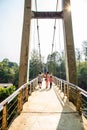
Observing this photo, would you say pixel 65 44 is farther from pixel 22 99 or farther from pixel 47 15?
pixel 22 99

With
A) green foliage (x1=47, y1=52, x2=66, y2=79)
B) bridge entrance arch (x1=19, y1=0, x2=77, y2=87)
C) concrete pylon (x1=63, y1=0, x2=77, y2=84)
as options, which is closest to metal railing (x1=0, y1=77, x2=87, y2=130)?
concrete pylon (x1=63, y1=0, x2=77, y2=84)

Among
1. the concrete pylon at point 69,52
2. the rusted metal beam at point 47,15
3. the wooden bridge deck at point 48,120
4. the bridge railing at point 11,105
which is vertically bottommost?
the wooden bridge deck at point 48,120

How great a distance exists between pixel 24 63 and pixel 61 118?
13.4 feet

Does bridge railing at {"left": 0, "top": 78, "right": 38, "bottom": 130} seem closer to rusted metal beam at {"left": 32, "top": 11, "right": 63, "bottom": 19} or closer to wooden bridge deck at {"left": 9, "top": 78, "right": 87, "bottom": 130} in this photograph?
wooden bridge deck at {"left": 9, "top": 78, "right": 87, "bottom": 130}

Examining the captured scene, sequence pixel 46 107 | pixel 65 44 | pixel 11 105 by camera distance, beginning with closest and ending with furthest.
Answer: pixel 11 105
pixel 46 107
pixel 65 44

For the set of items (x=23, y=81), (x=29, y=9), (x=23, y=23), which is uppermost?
(x=29, y=9)

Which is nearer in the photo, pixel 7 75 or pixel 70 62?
pixel 70 62

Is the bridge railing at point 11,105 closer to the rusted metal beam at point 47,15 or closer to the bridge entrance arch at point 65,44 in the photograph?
the bridge entrance arch at point 65,44

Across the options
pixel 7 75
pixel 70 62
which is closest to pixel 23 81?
pixel 70 62

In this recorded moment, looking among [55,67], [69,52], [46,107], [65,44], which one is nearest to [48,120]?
[46,107]

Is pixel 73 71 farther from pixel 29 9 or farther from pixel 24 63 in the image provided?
pixel 29 9

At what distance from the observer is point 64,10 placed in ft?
31.2

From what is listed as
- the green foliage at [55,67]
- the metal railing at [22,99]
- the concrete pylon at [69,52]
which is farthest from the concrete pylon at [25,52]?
the green foliage at [55,67]

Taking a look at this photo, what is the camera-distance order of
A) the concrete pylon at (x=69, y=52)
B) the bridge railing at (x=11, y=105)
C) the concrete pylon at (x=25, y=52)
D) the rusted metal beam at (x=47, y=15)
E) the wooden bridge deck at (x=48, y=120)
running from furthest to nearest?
the rusted metal beam at (x=47, y=15)
the concrete pylon at (x=25, y=52)
the concrete pylon at (x=69, y=52)
the wooden bridge deck at (x=48, y=120)
the bridge railing at (x=11, y=105)
